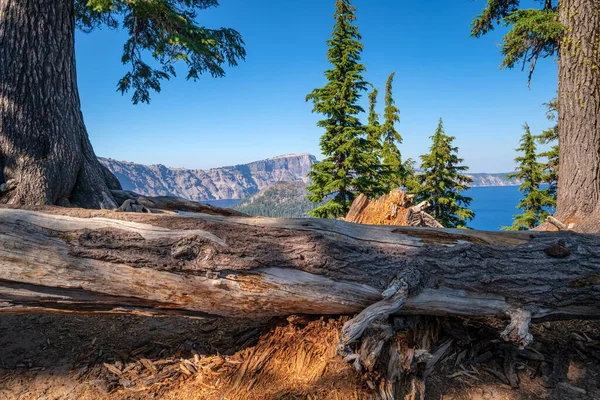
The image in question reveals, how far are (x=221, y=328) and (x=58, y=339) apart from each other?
5.48 feet

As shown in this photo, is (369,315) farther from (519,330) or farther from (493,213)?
(493,213)

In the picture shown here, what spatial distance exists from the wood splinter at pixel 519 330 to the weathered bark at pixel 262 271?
0.09 metres

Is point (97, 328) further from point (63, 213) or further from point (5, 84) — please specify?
point (5, 84)

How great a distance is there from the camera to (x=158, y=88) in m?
6.76

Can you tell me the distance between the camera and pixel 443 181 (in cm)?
1867

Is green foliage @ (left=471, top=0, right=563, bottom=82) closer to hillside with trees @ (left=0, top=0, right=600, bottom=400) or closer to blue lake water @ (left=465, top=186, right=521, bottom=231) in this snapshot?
hillside with trees @ (left=0, top=0, right=600, bottom=400)

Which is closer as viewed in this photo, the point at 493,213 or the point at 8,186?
the point at 8,186

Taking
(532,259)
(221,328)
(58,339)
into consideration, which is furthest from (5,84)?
(532,259)

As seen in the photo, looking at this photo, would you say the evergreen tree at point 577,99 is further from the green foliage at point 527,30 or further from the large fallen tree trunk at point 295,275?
the large fallen tree trunk at point 295,275

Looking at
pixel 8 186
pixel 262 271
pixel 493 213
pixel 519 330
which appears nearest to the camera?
pixel 519 330

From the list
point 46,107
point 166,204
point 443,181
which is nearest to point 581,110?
point 166,204

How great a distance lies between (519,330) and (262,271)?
2.25 metres

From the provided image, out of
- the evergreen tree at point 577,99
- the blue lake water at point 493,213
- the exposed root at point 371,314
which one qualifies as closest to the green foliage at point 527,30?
the evergreen tree at point 577,99

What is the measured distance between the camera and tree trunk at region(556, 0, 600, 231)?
531 centimetres
